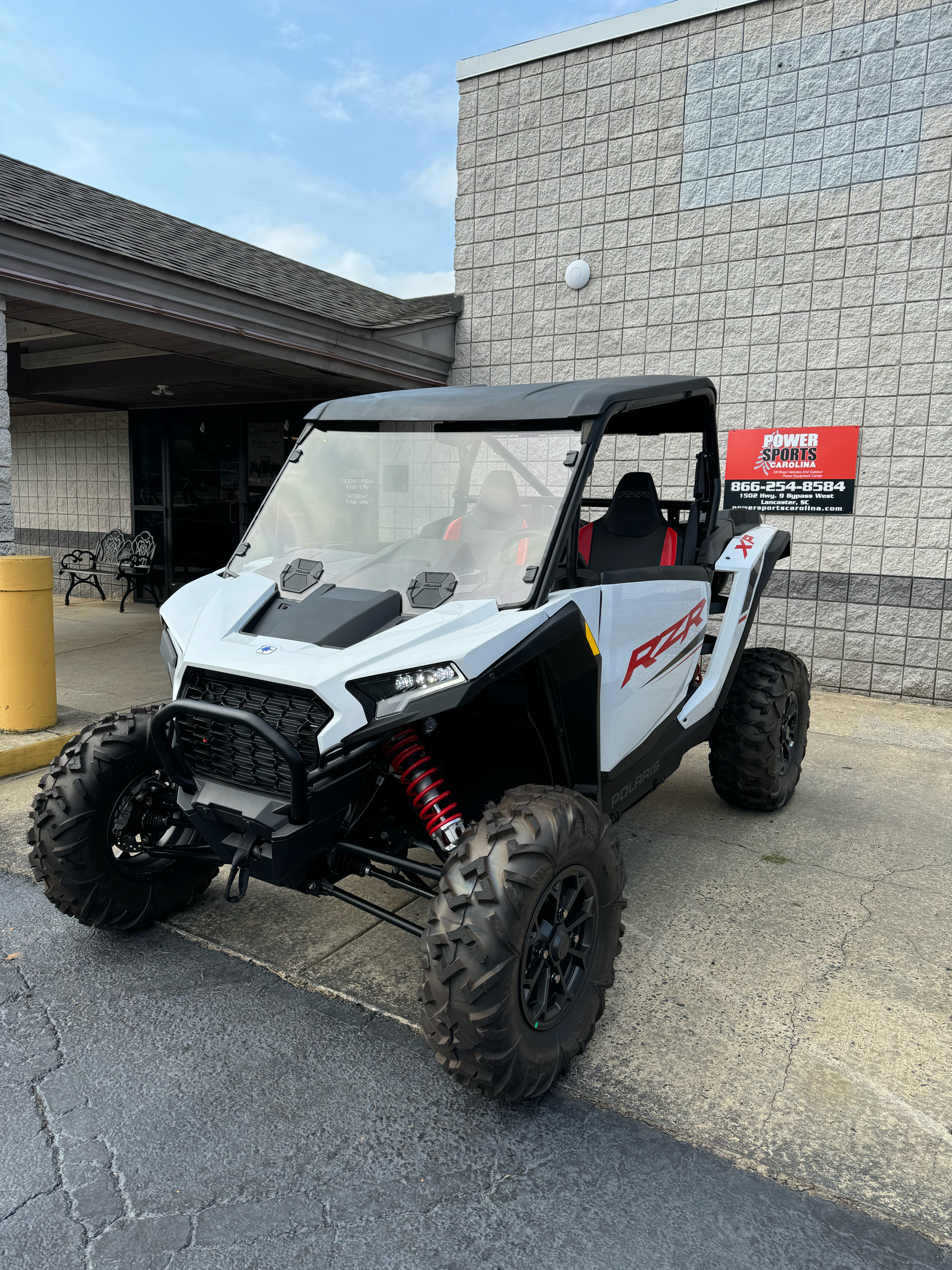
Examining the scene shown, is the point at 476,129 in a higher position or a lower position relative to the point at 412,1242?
higher

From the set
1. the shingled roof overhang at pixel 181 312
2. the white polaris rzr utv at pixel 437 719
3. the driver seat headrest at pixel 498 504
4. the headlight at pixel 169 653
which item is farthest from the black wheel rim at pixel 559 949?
the shingled roof overhang at pixel 181 312

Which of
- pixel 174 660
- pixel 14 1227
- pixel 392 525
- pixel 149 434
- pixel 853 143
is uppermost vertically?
pixel 853 143

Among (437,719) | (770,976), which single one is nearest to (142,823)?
(437,719)

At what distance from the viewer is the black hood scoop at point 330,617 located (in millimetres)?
2830

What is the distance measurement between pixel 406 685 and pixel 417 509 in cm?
90

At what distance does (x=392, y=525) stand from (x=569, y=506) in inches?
26.5

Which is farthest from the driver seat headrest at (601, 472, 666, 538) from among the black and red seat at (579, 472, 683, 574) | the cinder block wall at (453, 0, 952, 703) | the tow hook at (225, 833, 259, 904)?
the cinder block wall at (453, 0, 952, 703)

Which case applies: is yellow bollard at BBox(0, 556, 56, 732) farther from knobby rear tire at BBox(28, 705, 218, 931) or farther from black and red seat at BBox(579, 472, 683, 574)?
black and red seat at BBox(579, 472, 683, 574)

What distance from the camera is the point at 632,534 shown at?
4320mm

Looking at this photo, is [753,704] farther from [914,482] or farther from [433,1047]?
[914,482]

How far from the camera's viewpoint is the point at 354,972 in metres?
3.30

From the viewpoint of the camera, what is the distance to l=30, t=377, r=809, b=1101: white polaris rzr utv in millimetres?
2580

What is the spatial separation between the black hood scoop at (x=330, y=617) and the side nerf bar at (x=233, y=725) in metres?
0.30

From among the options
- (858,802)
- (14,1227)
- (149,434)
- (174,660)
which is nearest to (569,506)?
(174,660)
